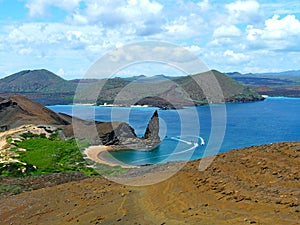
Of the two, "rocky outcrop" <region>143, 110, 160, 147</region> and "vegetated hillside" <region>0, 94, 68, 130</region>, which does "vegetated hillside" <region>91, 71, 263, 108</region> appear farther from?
"vegetated hillside" <region>0, 94, 68, 130</region>

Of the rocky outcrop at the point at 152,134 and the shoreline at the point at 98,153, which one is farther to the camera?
the rocky outcrop at the point at 152,134

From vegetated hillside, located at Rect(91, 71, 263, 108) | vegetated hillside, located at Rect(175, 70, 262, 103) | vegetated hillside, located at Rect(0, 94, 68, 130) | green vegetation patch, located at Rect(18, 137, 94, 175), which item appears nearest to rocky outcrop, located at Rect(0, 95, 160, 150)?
vegetated hillside, located at Rect(0, 94, 68, 130)

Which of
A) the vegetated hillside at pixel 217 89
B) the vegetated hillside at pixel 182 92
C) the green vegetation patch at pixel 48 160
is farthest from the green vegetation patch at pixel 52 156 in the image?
the vegetated hillside at pixel 217 89

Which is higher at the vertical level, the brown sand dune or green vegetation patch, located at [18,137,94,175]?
the brown sand dune

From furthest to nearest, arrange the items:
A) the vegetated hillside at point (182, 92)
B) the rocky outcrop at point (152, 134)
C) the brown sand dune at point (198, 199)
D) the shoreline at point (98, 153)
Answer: the vegetated hillside at point (182, 92), the rocky outcrop at point (152, 134), the shoreline at point (98, 153), the brown sand dune at point (198, 199)

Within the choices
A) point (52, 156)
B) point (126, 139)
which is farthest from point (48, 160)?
point (126, 139)

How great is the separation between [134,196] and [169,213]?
10.2ft

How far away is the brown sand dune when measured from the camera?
11.5m

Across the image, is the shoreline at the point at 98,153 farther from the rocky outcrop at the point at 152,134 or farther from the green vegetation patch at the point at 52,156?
the rocky outcrop at the point at 152,134

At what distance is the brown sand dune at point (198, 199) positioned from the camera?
11461 mm

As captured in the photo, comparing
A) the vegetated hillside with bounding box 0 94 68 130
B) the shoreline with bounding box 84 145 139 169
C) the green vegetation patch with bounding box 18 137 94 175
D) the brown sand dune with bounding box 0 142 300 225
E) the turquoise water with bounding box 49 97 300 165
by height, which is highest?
the vegetated hillside with bounding box 0 94 68 130

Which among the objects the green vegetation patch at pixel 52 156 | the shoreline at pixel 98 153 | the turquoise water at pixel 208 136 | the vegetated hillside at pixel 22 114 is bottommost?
the turquoise water at pixel 208 136

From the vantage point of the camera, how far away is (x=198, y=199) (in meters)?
13.5

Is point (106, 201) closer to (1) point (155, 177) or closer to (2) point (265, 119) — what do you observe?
(1) point (155, 177)
